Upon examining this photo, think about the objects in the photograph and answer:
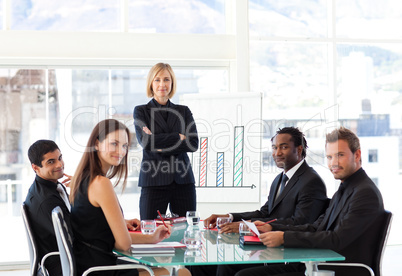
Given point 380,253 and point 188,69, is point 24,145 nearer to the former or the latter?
point 188,69

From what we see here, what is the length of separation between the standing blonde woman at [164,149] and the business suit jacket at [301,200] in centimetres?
91

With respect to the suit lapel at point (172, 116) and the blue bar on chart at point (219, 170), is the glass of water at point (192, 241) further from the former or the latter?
the blue bar on chart at point (219, 170)

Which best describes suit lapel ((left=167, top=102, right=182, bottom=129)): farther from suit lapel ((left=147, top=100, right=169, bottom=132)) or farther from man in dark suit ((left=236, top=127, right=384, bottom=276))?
man in dark suit ((left=236, top=127, right=384, bottom=276))

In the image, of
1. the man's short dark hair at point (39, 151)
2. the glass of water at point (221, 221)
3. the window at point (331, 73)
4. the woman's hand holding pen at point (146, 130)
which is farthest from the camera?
the window at point (331, 73)

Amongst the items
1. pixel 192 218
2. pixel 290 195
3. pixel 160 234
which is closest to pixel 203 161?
pixel 290 195

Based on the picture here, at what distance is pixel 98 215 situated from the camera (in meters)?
2.83

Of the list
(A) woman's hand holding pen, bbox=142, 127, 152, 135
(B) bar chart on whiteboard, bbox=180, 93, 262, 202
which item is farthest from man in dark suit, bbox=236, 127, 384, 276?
(B) bar chart on whiteboard, bbox=180, 93, 262, 202

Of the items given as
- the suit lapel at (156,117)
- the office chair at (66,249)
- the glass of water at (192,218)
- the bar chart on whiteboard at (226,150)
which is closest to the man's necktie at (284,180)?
the glass of water at (192,218)

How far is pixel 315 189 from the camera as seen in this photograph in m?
3.48

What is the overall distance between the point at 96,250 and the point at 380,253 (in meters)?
1.54

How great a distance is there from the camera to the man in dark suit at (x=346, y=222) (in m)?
2.78

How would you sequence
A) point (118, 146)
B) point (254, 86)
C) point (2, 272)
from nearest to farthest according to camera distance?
point (118, 146) → point (2, 272) → point (254, 86)

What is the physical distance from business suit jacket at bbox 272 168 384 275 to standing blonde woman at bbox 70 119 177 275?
0.78m

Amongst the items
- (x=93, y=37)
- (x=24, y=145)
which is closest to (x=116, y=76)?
(x=93, y=37)
